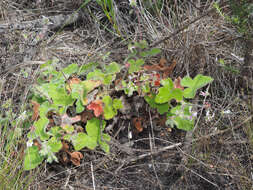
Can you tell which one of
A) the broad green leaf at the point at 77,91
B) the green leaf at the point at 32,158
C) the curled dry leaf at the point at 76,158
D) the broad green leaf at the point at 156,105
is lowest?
the curled dry leaf at the point at 76,158

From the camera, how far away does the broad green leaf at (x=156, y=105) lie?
155 centimetres

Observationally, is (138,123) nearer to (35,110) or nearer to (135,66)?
(135,66)

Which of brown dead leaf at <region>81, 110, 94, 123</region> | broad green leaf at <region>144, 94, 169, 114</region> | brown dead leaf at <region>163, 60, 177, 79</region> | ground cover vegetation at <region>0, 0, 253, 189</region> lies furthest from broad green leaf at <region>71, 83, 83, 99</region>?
brown dead leaf at <region>163, 60, 177, 79</region>

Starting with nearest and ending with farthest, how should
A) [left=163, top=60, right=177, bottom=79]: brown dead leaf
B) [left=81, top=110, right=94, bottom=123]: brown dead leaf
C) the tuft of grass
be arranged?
the tuft of grass, [left=81, top=110, right=94, bottom=123]: brown dead leaf, [left=163, top=60, right=177, bottom=79]: brown dead leaf

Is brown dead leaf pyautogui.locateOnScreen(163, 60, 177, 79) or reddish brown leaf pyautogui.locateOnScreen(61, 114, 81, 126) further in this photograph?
brown dead leaf pyautogui.locateOnScreen(163, 60, 177, 79)

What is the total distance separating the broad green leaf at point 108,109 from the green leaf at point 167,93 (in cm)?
25

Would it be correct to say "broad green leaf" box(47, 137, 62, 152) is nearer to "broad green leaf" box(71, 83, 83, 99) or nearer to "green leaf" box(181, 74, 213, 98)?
"broad green leaf" box(71, 83, 83, 99)

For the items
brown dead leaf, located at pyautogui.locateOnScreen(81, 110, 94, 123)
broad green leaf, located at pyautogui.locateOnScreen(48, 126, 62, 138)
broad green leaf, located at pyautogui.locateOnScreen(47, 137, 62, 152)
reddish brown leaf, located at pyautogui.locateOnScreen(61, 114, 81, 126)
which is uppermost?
reddish brown leaf, located at pyautogui.locateOnScreen(61, 114, 81, 126)

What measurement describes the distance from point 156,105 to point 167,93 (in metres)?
0.10

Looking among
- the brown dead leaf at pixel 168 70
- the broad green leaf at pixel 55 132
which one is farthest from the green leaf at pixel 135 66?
the broad green leaf at pixel 55 132

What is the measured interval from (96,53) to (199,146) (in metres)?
0.94

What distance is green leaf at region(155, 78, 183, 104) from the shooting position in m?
1.52

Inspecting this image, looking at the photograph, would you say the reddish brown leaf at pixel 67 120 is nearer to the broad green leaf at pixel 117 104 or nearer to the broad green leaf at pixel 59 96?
the broad green leaf at pixel 59 96

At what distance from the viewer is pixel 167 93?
1528mm
